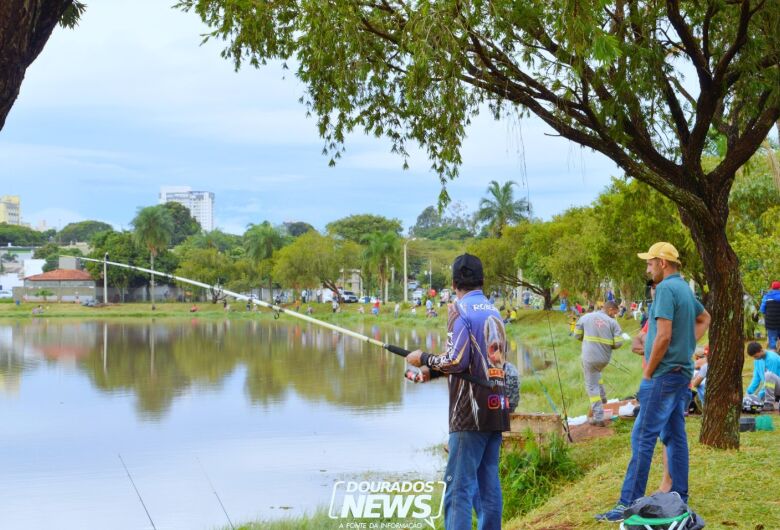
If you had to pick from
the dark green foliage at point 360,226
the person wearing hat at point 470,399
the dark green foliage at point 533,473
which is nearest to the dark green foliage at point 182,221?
the dark green foliage at point 360,226

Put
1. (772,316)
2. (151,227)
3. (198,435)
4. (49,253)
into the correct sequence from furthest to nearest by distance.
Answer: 1. (49,253)
2. (151,227)
3. (772,316)
4. (198,435)

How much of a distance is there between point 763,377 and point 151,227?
76.0m

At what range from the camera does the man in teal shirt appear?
34.3ft

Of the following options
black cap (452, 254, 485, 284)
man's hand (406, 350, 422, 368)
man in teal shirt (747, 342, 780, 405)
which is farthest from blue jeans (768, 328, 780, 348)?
man's hand (406, 350, 422, 368)

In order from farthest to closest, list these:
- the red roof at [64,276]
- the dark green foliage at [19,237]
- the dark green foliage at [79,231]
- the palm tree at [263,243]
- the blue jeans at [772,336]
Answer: the dark green foliage at [79,231], the dark green foliage at [19,237], the red roof at [64,276], the palm tree at [263,243], the blue jeans at [772,336]

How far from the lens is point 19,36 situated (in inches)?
159

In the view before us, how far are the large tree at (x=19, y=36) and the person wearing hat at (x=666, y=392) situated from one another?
3848mm

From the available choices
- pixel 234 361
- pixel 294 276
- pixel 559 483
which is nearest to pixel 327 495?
pixel 559 483

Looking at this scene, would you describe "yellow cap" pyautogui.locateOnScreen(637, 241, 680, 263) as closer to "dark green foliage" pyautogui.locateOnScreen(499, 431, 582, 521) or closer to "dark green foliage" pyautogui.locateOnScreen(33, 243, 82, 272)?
"dark green foliage" pyautogui.locateOnScreen(499, 431, 582, 521)

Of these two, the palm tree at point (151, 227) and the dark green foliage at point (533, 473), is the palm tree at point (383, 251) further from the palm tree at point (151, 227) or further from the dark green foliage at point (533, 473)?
the dark green foliage at point (533, 473)

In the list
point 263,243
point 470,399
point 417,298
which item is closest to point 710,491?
point 470,399

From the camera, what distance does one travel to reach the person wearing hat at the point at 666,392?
5582 millimetres

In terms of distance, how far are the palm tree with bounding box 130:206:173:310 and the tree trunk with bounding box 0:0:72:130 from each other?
261 feet

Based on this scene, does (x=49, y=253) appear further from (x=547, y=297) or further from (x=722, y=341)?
(x=722, y=341)
